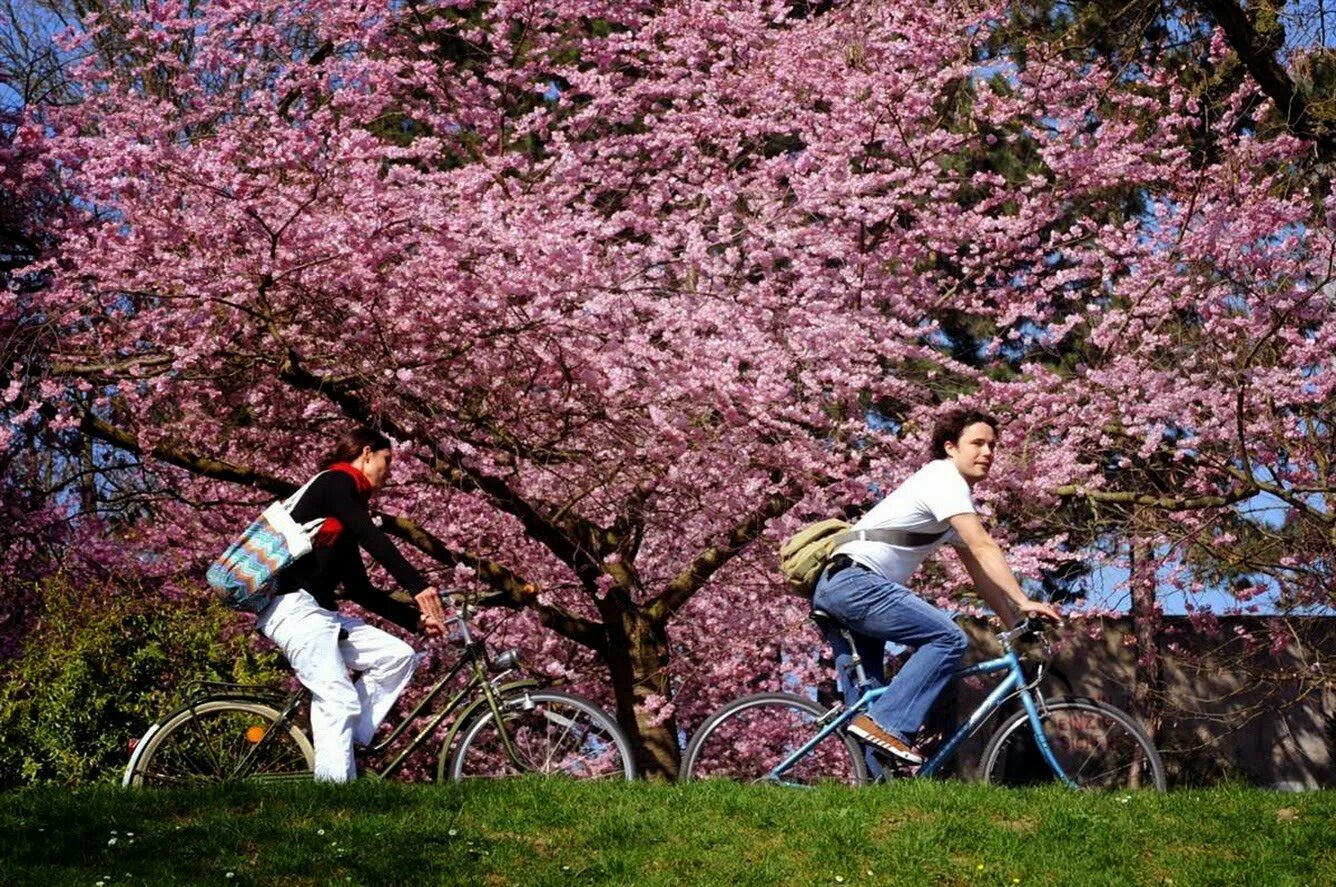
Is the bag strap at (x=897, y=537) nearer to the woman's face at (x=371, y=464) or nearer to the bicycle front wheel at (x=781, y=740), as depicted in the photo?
the bicycle front wheel at (x=781, y=740)

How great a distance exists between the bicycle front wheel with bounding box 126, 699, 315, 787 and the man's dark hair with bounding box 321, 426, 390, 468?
1125 millimetres

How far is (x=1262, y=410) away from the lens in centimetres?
1350

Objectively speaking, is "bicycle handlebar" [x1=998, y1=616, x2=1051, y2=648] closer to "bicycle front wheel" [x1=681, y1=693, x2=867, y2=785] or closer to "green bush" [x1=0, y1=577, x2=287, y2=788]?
"bicycle front wheel" [x1=681, y1=693, x2=867, y2=785]

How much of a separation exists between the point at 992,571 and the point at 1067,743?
4.72 ft

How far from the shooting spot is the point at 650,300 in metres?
11.6

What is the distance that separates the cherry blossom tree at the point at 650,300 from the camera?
11.1m

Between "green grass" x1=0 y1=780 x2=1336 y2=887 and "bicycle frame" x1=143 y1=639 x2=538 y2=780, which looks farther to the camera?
"bicycle frame" x1=143 y1=639 x2=538 y2=780

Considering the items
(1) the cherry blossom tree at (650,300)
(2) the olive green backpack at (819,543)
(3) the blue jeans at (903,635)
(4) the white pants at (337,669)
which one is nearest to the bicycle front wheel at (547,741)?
(4) the white pants at (337,669)

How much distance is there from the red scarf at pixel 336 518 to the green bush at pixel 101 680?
2616 mm

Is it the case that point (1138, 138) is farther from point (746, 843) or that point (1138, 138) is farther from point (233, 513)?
point (746, 843)

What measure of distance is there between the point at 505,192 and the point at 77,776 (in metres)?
5.15

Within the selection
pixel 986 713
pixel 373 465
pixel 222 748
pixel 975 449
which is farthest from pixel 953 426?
pixel 222 748

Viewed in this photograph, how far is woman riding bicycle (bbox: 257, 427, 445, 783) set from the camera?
7.40 meters

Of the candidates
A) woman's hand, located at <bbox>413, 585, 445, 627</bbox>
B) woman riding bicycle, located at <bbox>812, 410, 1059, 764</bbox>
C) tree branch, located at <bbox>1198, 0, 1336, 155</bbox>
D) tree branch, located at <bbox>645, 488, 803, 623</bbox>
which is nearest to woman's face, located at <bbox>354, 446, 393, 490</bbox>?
woman's hand, located at <bbox>413, 585, 445, 627</bbox>
